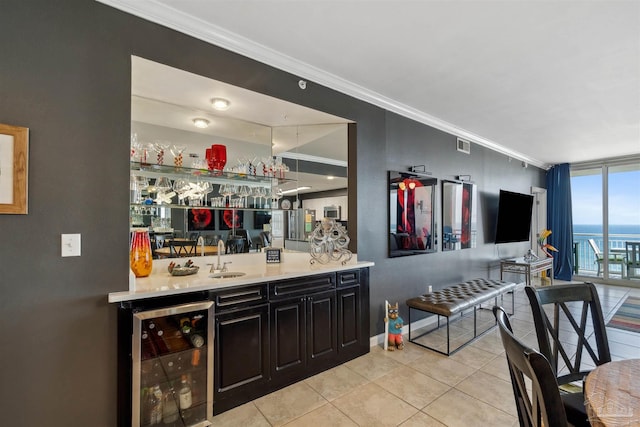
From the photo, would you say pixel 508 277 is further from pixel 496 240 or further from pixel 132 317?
pixel 132 317

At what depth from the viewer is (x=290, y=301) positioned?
243cm

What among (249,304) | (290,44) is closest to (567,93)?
(290,44)

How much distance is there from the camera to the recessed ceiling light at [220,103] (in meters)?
2.56

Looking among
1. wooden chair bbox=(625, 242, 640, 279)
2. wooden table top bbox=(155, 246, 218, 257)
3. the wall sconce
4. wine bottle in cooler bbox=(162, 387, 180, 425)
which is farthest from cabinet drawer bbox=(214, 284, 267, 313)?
wooden chair bbox=(625, 242, 640, 279)

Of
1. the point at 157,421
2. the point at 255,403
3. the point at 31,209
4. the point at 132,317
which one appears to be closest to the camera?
the point at 31,209

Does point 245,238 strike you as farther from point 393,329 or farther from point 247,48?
point 393,329

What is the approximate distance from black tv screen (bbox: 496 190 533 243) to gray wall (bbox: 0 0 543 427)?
528 cm

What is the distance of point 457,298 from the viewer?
3.31 m

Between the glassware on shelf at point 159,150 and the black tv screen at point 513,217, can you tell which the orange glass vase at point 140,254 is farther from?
the black tv screen at point 513,217

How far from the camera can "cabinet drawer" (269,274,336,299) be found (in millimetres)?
2352

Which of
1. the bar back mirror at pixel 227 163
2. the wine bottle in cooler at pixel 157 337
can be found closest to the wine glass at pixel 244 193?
the bar back mirror at pixel 227 163

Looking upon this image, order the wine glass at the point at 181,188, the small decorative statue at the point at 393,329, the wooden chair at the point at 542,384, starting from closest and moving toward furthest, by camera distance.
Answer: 1. the wooden chair at the point at 542,384
2. the wine glass at the point at 181,188
3. the small decorative statue at the point at 393,329

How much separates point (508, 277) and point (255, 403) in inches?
219

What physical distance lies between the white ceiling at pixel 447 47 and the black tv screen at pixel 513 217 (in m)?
1.76
